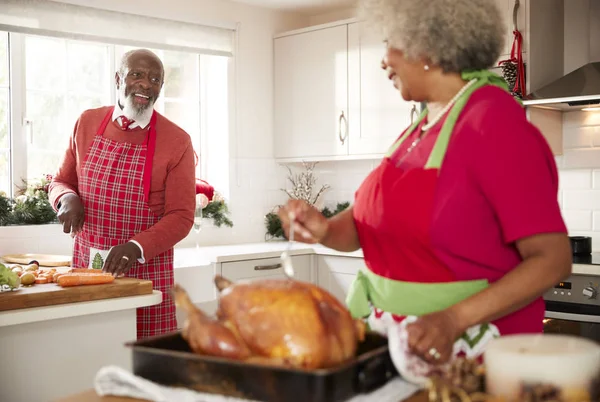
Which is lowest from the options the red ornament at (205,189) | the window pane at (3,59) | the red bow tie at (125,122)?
the red ornament at (205,189)

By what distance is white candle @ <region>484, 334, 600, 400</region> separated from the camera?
873mm

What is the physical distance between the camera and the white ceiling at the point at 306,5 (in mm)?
4430

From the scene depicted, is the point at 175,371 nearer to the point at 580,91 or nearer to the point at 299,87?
the point at 580,91

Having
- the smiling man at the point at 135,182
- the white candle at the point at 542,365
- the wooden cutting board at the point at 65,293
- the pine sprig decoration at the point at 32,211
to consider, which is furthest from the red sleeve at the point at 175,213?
the white candle at the point at 542,365

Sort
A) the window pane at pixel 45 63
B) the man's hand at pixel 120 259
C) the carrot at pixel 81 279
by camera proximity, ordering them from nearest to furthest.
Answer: the carrot at pixel 81 279 < the man's hand at pixel 120 259 < the window pane at pixel 45 63

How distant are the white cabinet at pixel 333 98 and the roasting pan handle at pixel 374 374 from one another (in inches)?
119

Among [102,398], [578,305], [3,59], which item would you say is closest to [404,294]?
[102,398]

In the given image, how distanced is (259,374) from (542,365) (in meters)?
0.35

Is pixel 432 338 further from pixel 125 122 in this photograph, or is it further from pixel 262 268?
pixel 262 268

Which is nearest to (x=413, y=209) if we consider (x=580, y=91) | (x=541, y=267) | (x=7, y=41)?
(x=541, y=267)

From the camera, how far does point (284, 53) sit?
455 centimetres

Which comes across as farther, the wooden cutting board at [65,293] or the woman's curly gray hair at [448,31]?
the wooden cutting board at [65,293]

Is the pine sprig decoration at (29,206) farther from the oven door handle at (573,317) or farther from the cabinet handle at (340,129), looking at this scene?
the oven door handle at (573,317)

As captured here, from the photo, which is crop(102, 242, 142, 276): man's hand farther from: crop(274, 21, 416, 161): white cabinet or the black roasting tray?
crop(274, 21, 416, 161): white cabinet
